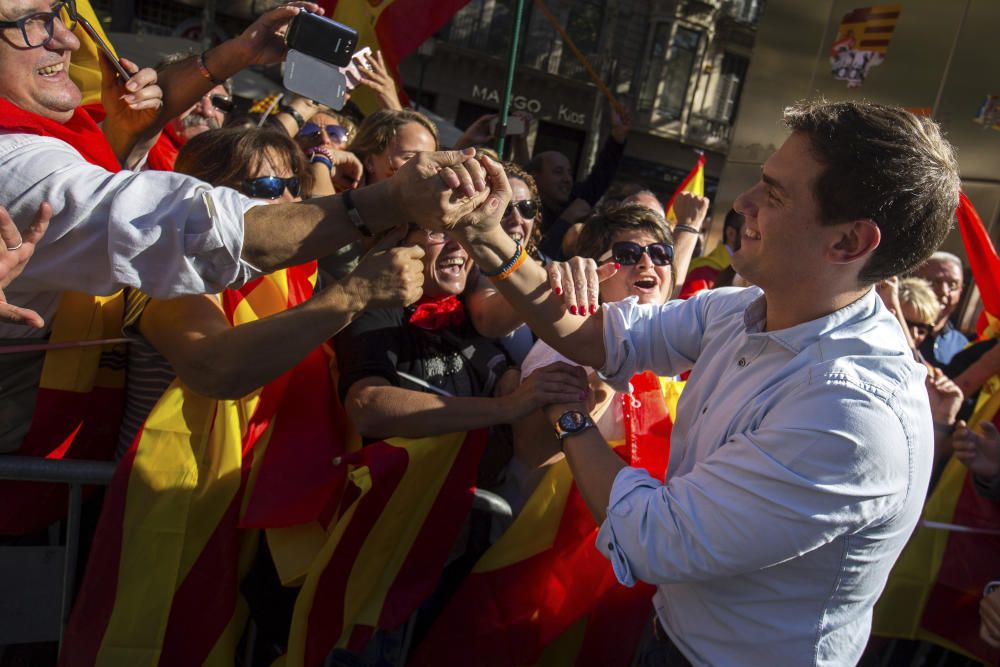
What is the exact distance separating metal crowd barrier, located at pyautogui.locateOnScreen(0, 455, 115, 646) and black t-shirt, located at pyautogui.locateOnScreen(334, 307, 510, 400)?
72cm

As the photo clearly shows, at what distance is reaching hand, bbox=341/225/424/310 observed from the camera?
197cm

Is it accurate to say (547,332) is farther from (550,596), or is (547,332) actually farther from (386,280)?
(550,596)

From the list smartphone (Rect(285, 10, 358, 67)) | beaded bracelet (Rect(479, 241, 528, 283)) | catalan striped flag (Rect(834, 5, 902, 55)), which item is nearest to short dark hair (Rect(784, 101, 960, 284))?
beaded bracelet (Rect(479, 241, 528, 283))

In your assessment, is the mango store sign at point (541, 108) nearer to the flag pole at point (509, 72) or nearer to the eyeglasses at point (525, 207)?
the flag pole at point (509, 72)

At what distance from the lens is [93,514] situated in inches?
94.2

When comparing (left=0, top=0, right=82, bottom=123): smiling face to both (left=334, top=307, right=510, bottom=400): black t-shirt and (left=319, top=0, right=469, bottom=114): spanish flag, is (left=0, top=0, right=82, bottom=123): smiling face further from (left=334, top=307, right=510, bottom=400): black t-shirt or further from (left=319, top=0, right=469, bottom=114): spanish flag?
(left=319, top=0, right=469, bottom=114): spanish flag

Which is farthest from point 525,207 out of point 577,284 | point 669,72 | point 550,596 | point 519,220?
point 669,72

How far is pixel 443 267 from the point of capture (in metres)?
2.60

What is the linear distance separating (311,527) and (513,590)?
1.98 ft

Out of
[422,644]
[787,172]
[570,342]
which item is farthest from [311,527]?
[787,172]

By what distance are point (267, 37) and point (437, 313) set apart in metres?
1.20

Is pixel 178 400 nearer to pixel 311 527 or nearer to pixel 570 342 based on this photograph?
pixel 311 527

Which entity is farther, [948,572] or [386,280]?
[948,572]

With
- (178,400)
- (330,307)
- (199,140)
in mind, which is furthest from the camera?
(199,140)
